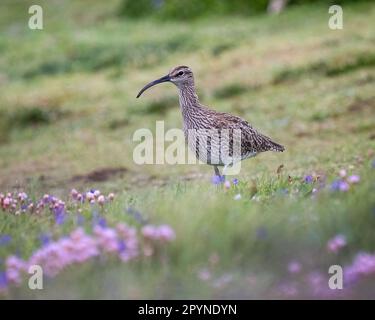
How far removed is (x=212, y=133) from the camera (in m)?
9.37

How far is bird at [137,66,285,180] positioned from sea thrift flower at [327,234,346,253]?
3.49 metres

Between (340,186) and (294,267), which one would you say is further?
(340,186)

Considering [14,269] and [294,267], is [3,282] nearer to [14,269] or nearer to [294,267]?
[14,269]

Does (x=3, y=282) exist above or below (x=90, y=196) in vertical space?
below

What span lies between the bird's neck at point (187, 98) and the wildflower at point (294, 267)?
169 inches

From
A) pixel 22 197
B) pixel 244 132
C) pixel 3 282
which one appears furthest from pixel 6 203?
pixel 244 132

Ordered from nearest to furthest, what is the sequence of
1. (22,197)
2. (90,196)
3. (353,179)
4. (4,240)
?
1. (4,240)
2. (353,179)
3. (90,196)
4. (22,197)

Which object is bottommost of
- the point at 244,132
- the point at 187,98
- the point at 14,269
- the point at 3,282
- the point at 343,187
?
the point at 3,282

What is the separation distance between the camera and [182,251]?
19.2ft

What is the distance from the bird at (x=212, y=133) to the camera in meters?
9.33

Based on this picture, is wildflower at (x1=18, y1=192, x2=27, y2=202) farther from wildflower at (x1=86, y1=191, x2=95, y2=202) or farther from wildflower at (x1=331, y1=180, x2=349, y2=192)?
wildflower at (x1=331, y1=180, x2=349, y2=192)

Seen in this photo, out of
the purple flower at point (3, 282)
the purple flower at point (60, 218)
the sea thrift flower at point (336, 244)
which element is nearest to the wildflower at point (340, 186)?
the sea thrift flower at point (336, 244)

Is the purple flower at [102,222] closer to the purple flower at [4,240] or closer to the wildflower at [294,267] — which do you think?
the purple flower at [4,240]

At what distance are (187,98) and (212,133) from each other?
804 millimetres
